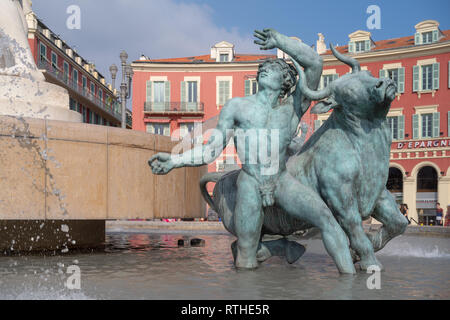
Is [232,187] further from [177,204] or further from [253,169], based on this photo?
[177,204]

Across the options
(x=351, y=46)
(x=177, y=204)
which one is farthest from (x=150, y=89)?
(x=177, y=204)

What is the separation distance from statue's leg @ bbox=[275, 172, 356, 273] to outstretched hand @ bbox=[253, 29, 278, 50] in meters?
1.10

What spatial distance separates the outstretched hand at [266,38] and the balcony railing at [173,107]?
3533 centimetres

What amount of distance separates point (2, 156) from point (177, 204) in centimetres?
214

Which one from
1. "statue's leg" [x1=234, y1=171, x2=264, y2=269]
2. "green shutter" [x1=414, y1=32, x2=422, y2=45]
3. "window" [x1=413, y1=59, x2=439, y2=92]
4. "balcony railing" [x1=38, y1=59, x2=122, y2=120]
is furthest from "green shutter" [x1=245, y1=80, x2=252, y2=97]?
"statue's leg" [x1=234, y1=171, x2=264, y2=269]

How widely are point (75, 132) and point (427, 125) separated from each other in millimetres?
31709

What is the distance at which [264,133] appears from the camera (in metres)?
4.39

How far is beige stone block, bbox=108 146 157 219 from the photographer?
6.05 m

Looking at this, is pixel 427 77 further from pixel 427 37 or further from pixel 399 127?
pixel 399 127

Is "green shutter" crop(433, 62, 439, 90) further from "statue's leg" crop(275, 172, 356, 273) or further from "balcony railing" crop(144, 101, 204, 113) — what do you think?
"statue's leg" crop(275, 172, 356, 273)

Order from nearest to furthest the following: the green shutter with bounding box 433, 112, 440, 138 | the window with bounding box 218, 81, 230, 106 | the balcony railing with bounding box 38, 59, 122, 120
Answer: the green shutter with bounding box 433, 112, 440, 138 < the window with bounding box 218, 81, 230, 106 < the balcony railing with bounding box 38, 59, 122, 120

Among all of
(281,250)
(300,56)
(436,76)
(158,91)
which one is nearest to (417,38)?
(436,76)

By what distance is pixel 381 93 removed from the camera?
4.05 metres
